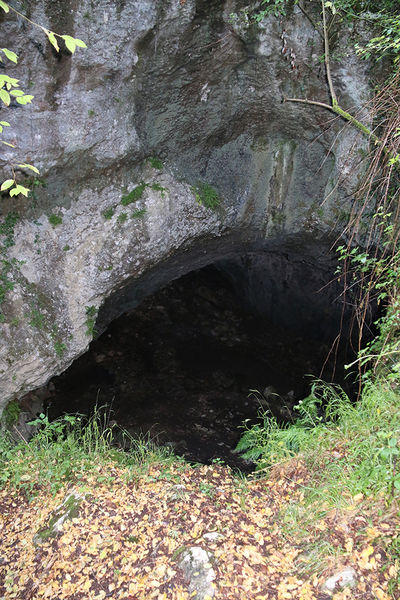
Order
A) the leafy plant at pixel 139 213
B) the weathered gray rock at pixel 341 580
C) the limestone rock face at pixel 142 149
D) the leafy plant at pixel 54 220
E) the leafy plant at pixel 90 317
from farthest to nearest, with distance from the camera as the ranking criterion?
the leafy plant at pixel 90 317, the leafy plant at pixel 139 213, the leafy plant at pixel 54 220, the limestone rock face at pixel 142 149, the weathered gray rock at pixel 341 580

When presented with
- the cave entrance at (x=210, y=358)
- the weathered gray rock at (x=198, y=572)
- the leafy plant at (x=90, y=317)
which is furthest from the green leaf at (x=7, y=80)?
the cave entrance at (x=210, y=358)

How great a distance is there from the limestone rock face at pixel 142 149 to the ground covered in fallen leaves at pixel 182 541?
171cm

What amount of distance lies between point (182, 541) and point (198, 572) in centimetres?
27

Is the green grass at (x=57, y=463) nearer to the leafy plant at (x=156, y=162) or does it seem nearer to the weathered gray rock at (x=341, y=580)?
the weathered gray rock at (x=341, y=580)

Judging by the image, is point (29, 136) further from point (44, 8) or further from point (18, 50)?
point (44, 8)

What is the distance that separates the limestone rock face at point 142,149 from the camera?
3727 mm

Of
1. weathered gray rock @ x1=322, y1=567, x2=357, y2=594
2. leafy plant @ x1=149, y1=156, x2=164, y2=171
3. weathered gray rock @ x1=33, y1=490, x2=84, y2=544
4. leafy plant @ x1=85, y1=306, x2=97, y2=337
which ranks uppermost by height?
leafy plant @ x1=149, y1=156, x2=164, y2=171

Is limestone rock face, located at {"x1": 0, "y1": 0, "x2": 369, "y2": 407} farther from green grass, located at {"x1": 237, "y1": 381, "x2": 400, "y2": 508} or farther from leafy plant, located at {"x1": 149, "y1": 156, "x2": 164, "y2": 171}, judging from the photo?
green grass, located at {"x1": 237, "y1": 381, "x2": 400, "y2": 508}

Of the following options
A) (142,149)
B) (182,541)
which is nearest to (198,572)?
(182,541)

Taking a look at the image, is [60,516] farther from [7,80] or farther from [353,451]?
[7,80]

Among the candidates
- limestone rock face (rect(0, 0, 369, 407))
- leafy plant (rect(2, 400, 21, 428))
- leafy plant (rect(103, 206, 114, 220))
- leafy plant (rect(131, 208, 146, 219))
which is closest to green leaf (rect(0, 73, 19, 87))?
limestone rock face (rect(0, 0, 369, 407))

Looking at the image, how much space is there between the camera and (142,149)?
14.6 feet

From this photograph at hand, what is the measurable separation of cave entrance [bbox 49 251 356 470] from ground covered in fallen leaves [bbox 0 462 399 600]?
202 centimetres

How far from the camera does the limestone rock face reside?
3.73m
